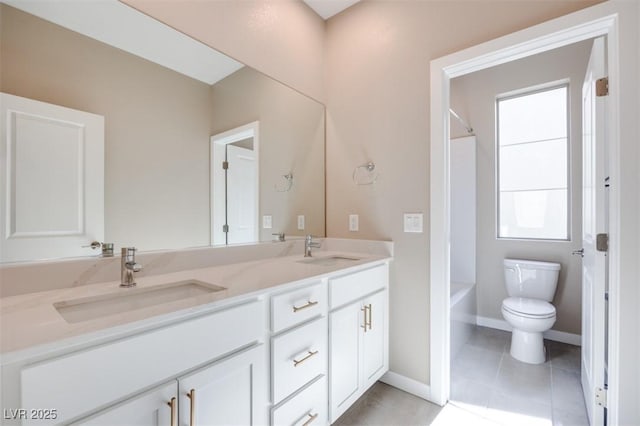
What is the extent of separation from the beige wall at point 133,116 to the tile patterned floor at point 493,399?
1.41 meters

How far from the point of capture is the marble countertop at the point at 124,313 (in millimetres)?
651

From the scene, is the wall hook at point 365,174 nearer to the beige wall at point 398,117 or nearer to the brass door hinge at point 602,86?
the beige wall at point 398,117

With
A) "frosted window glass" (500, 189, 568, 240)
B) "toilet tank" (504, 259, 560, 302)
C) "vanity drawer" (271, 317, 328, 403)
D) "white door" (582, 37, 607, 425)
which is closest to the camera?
"vanity drawer" (271, 317, 328, 403)

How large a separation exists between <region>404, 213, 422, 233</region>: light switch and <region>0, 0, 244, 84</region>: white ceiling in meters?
1.37

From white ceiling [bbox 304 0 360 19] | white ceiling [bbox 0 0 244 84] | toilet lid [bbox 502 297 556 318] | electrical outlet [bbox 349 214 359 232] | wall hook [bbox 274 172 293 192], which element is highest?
white ceiling [bbox 304 0 360 19]

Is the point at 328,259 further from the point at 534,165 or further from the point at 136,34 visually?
the point at 534,165

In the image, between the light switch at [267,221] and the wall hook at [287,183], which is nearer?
the light switch at [267,221]

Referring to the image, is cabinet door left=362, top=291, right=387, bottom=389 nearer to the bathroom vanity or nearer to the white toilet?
the bathroom vanity

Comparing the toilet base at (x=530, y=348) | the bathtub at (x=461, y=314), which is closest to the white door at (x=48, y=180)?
the bathtub at (x=461, y=314)

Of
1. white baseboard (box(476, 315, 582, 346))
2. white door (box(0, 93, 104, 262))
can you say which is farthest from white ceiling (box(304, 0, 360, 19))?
white baseboard (box(476, 315, 582, 346))

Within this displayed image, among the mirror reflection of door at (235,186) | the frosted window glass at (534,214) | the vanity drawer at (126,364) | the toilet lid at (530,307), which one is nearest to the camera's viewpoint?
the vanity drawer at (126,364)

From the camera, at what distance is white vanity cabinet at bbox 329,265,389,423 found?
1.42m

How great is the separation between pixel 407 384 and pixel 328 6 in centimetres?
273

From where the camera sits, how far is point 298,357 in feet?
4.00
